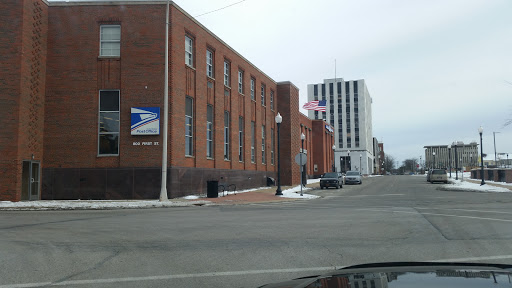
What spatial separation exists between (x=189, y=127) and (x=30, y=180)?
9468mm

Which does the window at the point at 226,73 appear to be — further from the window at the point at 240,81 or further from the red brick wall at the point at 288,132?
the red brick wall at the point at 288,132

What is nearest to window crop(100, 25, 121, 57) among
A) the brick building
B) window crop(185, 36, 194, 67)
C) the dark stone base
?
the brick building

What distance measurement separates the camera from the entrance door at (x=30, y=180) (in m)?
22.1

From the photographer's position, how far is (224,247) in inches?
333

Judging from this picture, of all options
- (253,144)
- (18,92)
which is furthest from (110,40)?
(253,144)

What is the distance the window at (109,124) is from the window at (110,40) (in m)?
2.39

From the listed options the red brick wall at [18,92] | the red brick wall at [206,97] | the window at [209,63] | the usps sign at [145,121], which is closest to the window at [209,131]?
the red brick wall at [206,97]

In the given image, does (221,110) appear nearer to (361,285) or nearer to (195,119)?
(195,119)

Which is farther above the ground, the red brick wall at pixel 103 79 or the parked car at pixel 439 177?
the red brick wall at pixel 103 79

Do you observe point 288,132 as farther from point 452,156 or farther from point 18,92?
point 452,156

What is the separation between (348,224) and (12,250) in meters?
8.10

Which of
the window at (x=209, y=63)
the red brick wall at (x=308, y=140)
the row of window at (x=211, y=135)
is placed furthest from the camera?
the red brick wall at (x=308, y=140)

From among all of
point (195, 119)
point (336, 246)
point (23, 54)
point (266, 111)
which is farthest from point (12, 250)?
point (266, 111)

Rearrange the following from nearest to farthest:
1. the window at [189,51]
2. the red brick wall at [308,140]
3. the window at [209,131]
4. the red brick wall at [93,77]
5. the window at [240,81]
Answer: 1. the red brick wall at [93,77]
2. the window at [189,51]
3. the window at [209,131]
4. the window at [240,81]
5. the red brick wall at [308,140]
